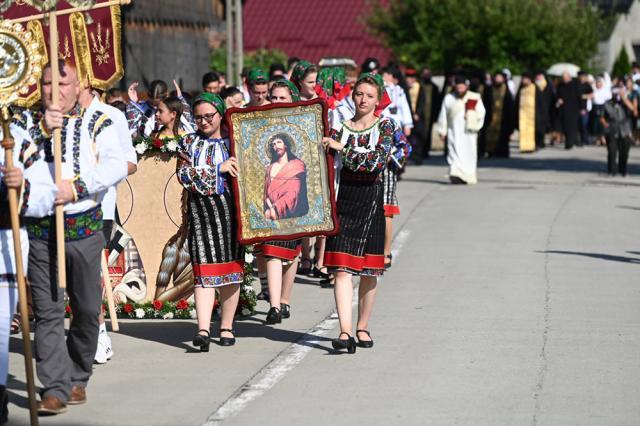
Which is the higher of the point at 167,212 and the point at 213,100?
the point at 213,100

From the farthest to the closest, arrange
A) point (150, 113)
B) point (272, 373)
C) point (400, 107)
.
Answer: point (400, 107) → point (150, 113) → point (272, 373)

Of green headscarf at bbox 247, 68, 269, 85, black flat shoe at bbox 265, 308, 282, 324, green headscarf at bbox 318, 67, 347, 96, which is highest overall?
green headscarf at bbox 247, 68, 269, 85

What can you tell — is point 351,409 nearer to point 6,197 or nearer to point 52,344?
point 52,344

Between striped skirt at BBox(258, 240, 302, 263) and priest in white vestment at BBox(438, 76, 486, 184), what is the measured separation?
12.0m

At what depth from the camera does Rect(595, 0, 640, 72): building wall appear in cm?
5784

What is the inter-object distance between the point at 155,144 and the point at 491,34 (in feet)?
107

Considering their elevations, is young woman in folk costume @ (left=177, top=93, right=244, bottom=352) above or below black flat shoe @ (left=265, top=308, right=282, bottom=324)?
above

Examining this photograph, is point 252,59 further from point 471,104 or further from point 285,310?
point 285,310

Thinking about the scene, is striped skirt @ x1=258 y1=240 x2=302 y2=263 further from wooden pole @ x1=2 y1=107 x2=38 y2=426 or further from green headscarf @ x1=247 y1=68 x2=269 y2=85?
wooden pole @ x1=2 y1=107 x2=38 y2=426

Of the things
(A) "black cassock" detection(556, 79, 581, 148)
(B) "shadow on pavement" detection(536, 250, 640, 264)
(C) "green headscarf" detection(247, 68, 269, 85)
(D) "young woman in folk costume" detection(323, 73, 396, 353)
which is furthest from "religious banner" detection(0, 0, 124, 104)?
(A) "black cassock" detection(556, 79, 581, 148)

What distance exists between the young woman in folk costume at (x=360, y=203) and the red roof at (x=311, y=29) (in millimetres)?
46509

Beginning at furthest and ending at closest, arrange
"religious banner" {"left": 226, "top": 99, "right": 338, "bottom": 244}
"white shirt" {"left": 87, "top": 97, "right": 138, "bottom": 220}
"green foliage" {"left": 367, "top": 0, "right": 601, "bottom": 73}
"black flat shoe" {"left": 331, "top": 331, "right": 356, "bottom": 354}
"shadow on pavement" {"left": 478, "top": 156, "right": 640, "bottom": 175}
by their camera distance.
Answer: "green foliage" {"left": 367, "top": 0, "right": 601, "bottom": 73} < "shadow on pavement" {"left": 478, "top": 156, "right": 640, "bottom": 175} < "religious banner" {"left": 226, "top": 99, "right": 338, "bottom": 244} < "black flat shoe" {"left": 331, "top": 331, "right": 356, "bottom": 354} < "white shirt" {"left": 87, "top": 97, "right": 138, "bottom": 220}

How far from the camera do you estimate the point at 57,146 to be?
727 cm

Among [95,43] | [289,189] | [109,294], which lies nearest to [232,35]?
[109,294]
